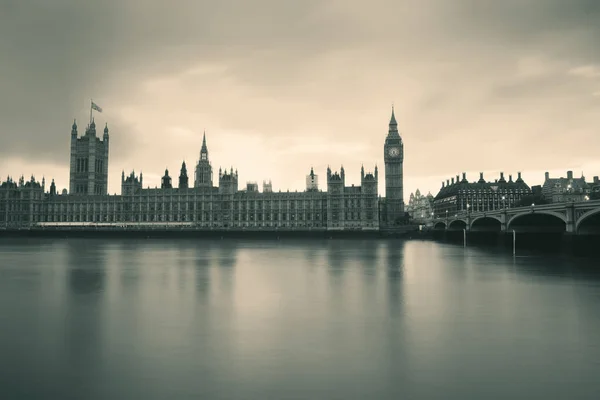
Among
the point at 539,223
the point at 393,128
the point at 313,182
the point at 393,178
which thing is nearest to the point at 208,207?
the point at 313,182

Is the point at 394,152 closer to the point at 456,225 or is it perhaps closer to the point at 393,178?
the point at 393,178

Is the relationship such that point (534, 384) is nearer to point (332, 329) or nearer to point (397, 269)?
point (332, 329)

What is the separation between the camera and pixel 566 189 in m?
147

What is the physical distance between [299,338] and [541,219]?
203 ft

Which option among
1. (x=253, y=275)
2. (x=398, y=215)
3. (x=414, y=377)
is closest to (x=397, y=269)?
(x=253, y=275)

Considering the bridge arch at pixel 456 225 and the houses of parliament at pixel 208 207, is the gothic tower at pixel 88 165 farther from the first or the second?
the bridge arch at pixel 456 225

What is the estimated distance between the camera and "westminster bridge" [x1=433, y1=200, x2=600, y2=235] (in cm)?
4668

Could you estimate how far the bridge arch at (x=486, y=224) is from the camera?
8131 centimetres

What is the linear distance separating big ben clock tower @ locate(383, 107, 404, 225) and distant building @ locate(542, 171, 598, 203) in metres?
47.3

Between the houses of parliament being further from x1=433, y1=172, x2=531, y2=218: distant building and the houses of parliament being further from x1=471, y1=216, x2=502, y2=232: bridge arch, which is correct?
x1=471, y1=216, x2=502, y2=232: bridge arch

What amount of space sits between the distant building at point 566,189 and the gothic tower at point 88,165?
152 metres

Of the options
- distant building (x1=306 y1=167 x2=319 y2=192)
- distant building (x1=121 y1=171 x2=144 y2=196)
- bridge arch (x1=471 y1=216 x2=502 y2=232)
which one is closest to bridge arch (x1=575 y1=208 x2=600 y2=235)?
bridge arch (x1=471 y1=216 x2=502 y2=232)

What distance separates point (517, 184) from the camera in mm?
177500

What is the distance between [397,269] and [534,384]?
92.0 feet
